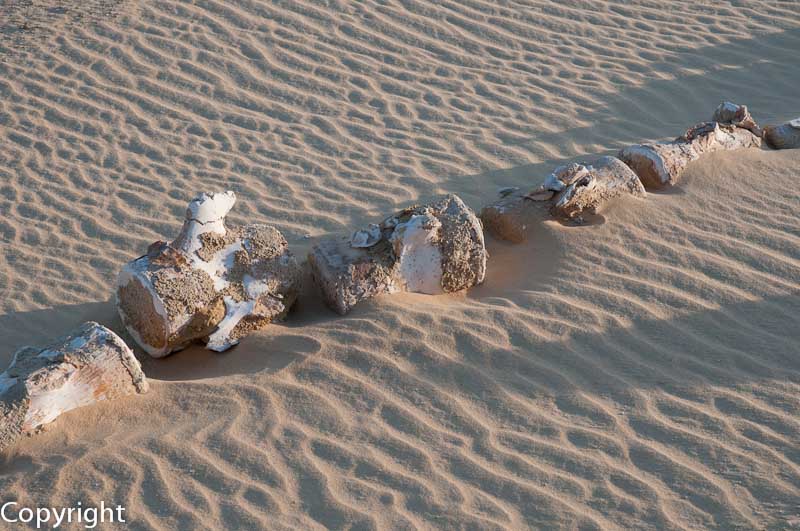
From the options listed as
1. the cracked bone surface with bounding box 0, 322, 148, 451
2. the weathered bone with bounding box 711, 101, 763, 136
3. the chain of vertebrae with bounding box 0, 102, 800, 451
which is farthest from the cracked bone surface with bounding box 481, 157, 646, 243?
the cracked bone surface with bounding box 0, 322, 148, 451

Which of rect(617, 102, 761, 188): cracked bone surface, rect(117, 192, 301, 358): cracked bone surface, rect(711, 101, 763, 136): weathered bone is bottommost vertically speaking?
rect(117, 192, 301, 358): cracked bone surface

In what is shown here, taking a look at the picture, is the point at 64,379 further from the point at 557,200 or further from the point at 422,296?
the point at 557,200

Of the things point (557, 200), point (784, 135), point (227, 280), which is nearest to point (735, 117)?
point (784, 135)

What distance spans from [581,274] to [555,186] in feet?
2.03

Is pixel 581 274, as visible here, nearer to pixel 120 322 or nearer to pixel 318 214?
pixel 318 214

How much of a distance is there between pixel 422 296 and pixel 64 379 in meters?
1.86

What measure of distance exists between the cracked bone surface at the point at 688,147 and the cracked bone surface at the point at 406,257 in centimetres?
145

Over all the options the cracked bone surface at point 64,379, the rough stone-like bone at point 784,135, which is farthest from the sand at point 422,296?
the rough stone-like bone at point 784,135

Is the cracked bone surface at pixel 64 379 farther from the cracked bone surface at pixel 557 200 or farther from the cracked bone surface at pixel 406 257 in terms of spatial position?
the cracked bone surface at pixel 557 200

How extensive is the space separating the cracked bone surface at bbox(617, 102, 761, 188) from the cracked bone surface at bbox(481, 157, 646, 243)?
293 millimetres

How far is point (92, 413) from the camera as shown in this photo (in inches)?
170

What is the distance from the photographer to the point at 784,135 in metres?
6.59

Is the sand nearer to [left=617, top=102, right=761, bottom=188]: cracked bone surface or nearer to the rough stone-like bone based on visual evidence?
[left=617, top=102, right=761, bottom=188]: cracked bone surface

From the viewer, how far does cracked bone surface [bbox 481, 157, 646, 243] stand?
553cm
